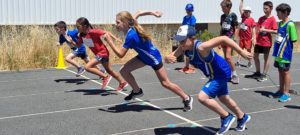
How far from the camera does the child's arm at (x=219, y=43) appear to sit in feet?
17.1

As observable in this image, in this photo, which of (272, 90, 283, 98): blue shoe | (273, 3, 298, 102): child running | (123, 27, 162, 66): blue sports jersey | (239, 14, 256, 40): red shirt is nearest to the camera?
(123, 27, 162, 66): blue sports jersey

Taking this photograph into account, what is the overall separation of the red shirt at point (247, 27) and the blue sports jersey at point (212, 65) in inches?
286

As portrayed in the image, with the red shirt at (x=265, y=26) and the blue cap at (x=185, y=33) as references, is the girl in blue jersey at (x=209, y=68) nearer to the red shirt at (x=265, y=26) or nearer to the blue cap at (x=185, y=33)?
the blue cap at (x=185, y=33)

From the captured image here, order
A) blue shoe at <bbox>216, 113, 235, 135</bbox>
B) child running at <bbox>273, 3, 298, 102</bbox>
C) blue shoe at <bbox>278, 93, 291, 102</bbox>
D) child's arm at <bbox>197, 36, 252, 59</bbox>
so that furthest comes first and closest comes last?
blue shoe at <bbox>278, 93, 291, 102</bbox> → child running at <bbox>273, 3, 298, 102</bbox> → blue shoe at <bbox>216, 113, 235, 135</bbox> → child's arm at <bbox>197, 36, 252, 59</bbox>

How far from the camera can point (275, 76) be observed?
11.4 meters

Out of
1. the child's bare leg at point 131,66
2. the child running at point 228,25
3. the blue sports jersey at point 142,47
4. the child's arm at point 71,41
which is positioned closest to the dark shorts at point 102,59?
the child's arm at point 71,41

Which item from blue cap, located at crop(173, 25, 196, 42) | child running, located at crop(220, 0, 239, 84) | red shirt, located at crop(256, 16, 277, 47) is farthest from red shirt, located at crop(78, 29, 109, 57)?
red shirt, located at crop(256, 16, 277, 47)

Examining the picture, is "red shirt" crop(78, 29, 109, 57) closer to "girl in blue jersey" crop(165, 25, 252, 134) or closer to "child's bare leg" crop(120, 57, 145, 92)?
"child's bare leg" crop(120, 57, 145, 92)

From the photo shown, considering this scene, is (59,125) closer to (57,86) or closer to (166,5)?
(57,86)

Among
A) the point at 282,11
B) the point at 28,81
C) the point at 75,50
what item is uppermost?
the point at 282,11

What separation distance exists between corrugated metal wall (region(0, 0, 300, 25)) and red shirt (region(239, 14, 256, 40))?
5.65m

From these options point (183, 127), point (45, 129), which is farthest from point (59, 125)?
point (183, 127)

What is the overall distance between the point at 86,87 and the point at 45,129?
3.52 m

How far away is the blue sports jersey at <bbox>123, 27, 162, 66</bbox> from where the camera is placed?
6922 mm
